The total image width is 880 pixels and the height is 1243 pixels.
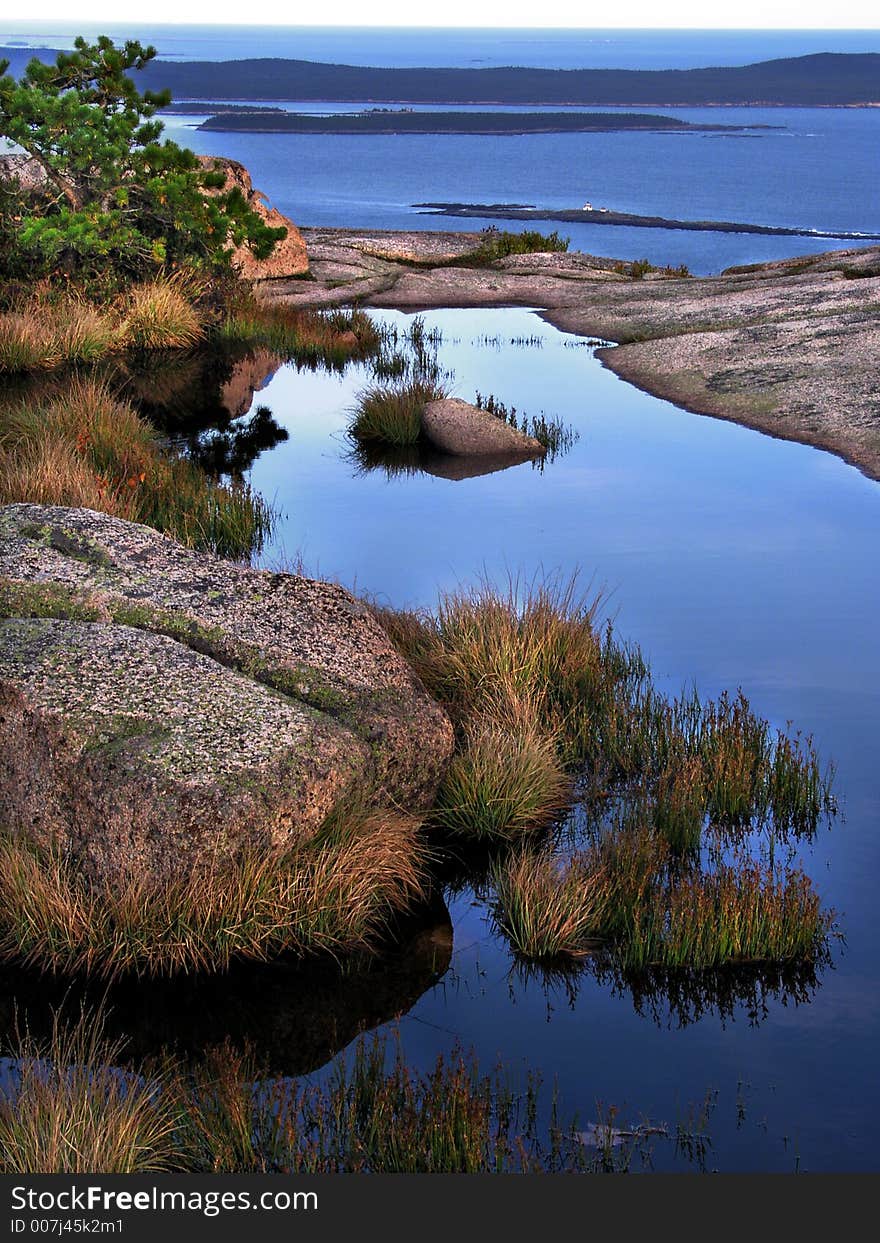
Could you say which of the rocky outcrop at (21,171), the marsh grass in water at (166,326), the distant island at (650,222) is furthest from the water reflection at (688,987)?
the distant island at (650,222)

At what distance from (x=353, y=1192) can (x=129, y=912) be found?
2.22 m

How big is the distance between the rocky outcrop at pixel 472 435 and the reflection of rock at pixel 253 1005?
12035mm

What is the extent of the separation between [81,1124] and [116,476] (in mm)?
10274

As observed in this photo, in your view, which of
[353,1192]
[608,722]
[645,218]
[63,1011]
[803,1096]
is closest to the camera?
[353,1192]

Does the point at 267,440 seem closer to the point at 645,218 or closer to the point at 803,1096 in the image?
the point at 803,1096

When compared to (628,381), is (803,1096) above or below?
below

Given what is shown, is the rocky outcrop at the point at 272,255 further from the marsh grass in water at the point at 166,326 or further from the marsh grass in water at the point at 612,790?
the marsh grass in water at the point at 612,790

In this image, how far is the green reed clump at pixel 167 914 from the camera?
6.41 m

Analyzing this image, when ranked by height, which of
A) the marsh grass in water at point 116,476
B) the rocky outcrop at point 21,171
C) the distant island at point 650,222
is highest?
the distant island at point 650,222

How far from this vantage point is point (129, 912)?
6.41 m

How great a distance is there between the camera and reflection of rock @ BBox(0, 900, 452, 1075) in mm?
6074

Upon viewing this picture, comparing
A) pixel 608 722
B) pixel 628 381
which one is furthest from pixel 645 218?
pixel 608 722

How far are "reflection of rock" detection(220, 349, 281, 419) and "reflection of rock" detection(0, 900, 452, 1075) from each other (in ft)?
46.6

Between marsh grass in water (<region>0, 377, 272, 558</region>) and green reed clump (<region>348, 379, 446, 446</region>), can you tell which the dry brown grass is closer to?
green reed clump (<region>348, 379, 446, 446</region>)
